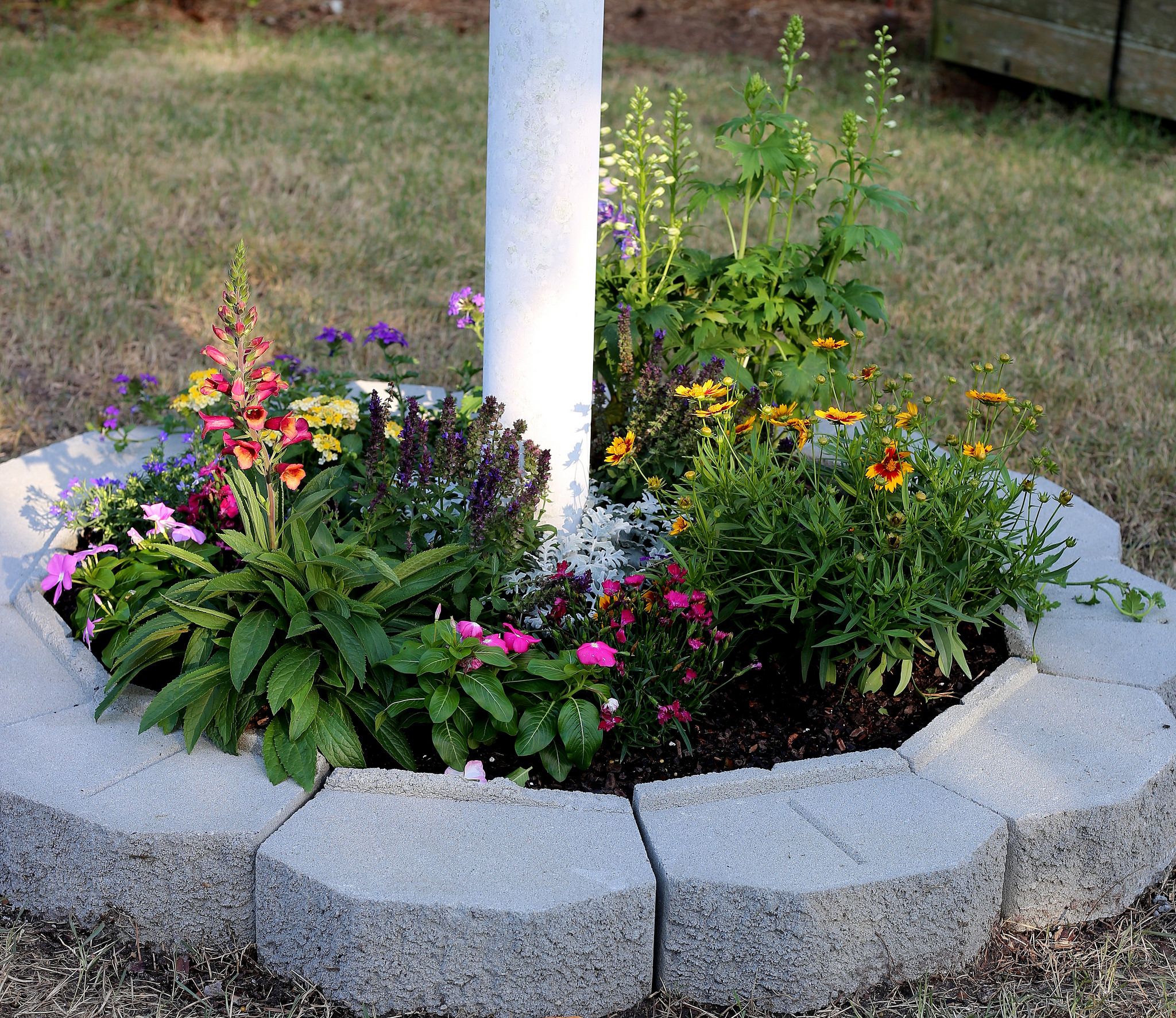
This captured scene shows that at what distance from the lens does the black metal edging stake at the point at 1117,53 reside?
261 inches

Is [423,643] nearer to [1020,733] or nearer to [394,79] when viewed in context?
[1020,733]

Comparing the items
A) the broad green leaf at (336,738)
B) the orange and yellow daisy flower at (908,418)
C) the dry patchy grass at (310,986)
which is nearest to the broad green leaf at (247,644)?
the broad green leaf at (336,738)

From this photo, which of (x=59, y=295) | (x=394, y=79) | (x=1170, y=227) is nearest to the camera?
(x=59, y=295)

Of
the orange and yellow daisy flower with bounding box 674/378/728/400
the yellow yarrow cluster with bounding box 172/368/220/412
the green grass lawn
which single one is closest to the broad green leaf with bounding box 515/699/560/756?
the orange and yellow daisy flower with bounding box 674/378/728/400

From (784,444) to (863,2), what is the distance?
814 cm

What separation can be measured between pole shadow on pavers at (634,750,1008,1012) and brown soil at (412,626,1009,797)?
0.51ft

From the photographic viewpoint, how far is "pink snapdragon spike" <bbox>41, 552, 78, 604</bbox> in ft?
8.33

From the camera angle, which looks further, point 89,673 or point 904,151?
point 904,151

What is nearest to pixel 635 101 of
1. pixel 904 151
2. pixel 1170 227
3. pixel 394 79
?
pixel 1170 227

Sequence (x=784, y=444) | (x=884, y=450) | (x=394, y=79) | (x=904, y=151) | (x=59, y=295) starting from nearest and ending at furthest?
1. (x=884, y=450)
2. (x=784, y=444)
3. (x=59, y=295)
4. (x=904, y=151)
5. (x=394, y=79)

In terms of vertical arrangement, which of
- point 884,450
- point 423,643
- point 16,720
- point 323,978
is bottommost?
point 323,978

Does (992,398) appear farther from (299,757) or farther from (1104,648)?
(299,757)

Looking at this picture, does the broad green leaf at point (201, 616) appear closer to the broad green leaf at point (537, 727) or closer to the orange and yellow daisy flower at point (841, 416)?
the broad green leaf at point (537, 727)

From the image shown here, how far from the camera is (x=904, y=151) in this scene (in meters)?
6.59
